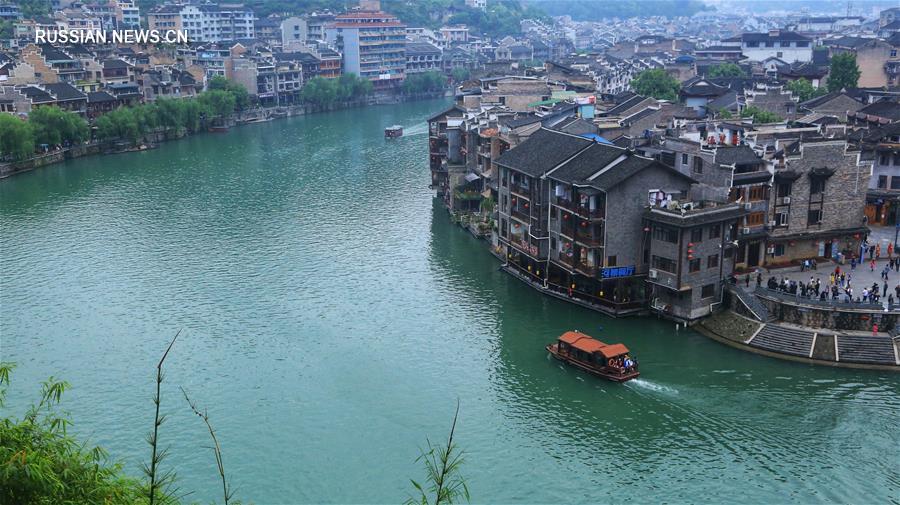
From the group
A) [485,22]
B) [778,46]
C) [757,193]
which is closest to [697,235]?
[757,193]

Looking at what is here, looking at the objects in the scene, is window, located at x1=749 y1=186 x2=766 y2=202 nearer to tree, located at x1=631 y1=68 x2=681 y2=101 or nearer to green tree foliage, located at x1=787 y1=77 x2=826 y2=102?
green tree foliage, located at x1=787 y1=77 x2=826 y2=102

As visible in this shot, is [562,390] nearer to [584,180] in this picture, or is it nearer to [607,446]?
[607,446]

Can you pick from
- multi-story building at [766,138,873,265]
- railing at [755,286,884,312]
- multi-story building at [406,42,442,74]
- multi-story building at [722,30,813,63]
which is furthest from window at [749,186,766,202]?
multi-story building at [406,42,442,74]

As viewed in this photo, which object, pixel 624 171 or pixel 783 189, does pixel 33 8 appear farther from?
pixel 783 189

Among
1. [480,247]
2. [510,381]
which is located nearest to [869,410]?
[510,381]

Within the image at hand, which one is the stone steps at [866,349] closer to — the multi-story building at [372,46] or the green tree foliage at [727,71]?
the green tree foliage at [727,71]
